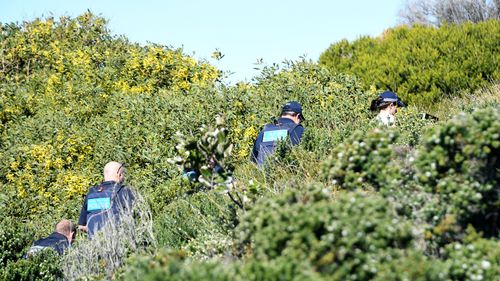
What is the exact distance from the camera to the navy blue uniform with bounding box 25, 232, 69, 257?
320 inches

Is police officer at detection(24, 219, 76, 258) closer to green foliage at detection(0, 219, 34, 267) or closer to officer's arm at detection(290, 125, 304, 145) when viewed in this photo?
green foliage at detection(0, 219, 34, 267)

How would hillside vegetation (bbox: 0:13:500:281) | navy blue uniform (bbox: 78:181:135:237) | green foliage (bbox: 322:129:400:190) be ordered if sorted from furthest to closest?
1. navy blue uniform (bbox: 78:181:135:237)
2. green foliage (bbox: 322:129:400:190)
3. hillside vegetation (bbox: 0:13:500:281)

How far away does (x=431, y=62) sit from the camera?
48.1 feet

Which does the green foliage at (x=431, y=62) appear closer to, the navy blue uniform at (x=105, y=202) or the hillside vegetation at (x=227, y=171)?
the hillside vegetation at (x=227, y=171)

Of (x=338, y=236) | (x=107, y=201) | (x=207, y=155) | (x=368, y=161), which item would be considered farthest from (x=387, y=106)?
(x=338, y=236)

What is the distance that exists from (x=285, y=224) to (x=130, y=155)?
729cm

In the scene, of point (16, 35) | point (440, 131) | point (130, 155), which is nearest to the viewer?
point (440, 131)

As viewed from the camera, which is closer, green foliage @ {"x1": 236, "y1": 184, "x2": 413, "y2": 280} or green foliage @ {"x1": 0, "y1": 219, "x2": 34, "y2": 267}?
green foliage @ {"x1": 236, "y1": 184, "x2": 413, "y2": 280}

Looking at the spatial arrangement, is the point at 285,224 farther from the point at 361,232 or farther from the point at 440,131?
the point at 440,131

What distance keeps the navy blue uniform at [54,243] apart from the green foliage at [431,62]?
6.69 meters

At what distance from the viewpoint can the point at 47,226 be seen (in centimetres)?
1036

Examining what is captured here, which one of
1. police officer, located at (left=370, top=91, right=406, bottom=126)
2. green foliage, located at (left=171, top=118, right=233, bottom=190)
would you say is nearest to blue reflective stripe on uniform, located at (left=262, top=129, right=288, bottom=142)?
police officer, located at (left=370, top=91, right=406, bottom=126)

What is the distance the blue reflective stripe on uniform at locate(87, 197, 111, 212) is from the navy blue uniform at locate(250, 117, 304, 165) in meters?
1.73

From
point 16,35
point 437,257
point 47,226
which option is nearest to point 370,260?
point 437,257
